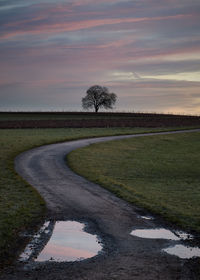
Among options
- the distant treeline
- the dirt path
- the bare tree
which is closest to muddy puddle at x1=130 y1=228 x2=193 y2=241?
the dirt path

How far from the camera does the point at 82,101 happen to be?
125812 mm

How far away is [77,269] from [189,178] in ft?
55.3

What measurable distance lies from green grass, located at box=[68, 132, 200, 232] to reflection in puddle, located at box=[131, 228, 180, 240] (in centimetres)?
95

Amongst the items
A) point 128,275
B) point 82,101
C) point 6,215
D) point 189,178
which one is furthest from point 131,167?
point 82,101

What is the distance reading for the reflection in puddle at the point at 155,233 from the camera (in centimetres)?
1105

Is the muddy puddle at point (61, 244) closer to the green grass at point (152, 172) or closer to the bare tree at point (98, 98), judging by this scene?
the green grass at point (152, 172)

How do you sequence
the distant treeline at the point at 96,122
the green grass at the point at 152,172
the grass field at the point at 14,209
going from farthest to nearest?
the distant treeline at the point at 96,122, the green grass at the point at 152,172, the grass field at the point at 14,209

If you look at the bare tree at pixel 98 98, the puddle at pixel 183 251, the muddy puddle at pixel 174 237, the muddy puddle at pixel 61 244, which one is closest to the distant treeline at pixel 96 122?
the bare tree at pixel 98 98

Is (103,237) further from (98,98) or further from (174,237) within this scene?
(98,98)

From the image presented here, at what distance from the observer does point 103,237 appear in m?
10.9

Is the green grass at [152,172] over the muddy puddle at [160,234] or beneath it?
beneath

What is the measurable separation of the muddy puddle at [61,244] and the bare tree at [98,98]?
372 ft

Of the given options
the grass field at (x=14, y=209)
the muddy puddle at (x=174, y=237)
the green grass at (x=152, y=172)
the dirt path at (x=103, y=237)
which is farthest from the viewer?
the green grass at (x=152, y=172)

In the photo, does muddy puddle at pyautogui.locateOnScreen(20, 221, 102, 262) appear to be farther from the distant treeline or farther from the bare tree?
the bare tree
